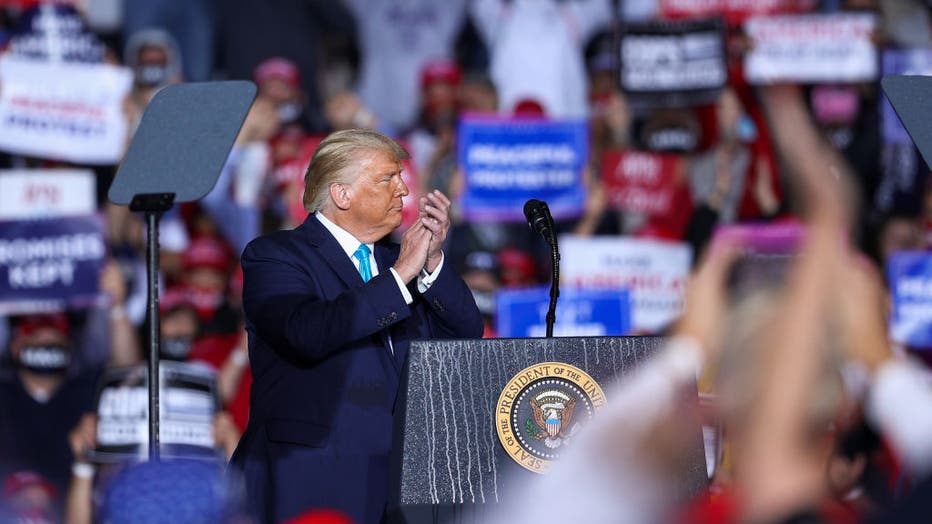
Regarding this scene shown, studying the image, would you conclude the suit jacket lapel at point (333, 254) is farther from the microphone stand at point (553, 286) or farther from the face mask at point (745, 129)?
the face mask at point (745, 129)

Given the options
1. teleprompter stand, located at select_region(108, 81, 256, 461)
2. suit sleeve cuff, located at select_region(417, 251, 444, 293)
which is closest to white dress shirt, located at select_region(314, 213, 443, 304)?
suit sleeve cuff, located at select_region(417, 251, 444, 293)

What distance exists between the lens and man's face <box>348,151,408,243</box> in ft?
9.40

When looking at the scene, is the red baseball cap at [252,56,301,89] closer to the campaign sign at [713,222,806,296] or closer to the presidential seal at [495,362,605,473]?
the presidential seal at [495,362,605,473]

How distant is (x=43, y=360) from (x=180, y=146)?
10.3ft

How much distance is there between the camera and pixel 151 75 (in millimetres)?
7340

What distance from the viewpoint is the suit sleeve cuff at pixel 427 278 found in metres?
2.82

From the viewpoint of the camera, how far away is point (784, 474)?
0.96m

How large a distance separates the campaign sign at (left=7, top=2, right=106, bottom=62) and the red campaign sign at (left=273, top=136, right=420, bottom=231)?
1.08 m

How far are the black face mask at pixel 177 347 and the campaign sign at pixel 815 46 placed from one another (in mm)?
3100

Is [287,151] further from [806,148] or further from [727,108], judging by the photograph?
[806,148]

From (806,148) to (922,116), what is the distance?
1.72 meters

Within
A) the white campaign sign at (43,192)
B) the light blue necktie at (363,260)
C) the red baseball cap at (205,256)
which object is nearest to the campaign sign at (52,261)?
the white campaign sign at (43,192)

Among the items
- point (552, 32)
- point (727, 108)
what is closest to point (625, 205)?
point (727, 108)

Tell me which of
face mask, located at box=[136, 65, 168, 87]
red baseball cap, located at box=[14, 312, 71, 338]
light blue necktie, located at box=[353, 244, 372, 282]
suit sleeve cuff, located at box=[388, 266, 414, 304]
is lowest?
red baseball cap, located at box=[14, 312, 71, 338]
